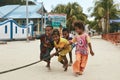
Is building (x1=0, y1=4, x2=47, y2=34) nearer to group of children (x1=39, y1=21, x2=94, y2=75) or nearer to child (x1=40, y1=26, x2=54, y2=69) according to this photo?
child (x1=40, y1=26, x2=54, y2=69)

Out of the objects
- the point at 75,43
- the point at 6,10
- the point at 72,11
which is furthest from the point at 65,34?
the point at 72,11

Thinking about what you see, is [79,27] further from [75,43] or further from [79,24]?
[75,43]

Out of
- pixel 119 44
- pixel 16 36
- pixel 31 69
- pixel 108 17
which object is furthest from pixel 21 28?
pixel 31 69

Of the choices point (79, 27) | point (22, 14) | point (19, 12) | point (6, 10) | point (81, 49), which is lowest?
point (81, 49)

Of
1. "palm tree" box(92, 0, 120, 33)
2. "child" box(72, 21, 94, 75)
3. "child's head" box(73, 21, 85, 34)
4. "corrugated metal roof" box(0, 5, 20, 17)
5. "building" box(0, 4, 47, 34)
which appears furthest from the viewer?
"palm tree" box(92, 0, 120, 33)

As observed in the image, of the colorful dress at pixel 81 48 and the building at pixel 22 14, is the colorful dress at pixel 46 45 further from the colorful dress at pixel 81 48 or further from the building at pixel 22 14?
the building at pixel 22 14

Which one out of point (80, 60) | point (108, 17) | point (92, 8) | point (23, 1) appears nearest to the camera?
point (80, 60)

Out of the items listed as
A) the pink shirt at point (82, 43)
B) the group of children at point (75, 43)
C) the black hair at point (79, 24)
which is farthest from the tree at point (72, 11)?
the pink shirt at point (82, 43)

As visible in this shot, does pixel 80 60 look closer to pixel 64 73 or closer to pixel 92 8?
pixel 64 73

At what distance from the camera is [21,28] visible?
45.9m

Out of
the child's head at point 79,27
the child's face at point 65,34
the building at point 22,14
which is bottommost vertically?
the child's face at point 65,34

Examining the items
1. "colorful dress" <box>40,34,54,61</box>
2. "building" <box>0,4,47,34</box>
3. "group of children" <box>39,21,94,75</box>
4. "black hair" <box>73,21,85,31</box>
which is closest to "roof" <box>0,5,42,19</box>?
"building" <box>0,4,47,34</box>

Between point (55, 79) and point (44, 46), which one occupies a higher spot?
point (44, 46)

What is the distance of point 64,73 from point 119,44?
64.5 ft
